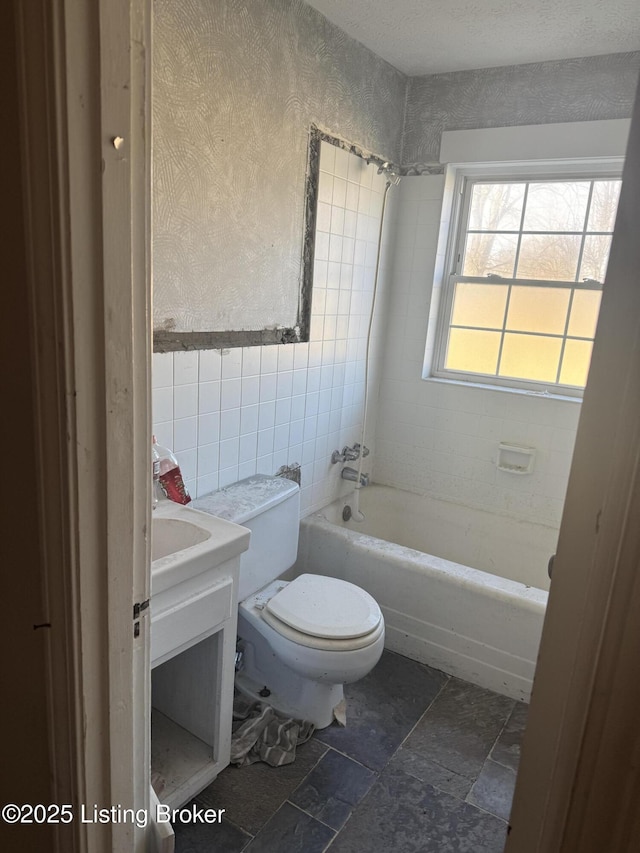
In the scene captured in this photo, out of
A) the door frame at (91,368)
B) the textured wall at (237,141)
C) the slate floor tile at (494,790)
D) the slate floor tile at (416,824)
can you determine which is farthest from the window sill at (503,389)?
the door frame at (91,368)

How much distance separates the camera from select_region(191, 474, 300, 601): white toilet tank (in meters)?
1.86

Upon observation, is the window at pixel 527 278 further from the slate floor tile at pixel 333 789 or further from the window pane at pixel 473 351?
the slate floor tile at pixel 333 789

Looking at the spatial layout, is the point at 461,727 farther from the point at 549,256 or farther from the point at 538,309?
the point at 549,256

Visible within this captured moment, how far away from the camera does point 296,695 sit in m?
1.95

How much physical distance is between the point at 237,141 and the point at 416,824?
2141 millimetres

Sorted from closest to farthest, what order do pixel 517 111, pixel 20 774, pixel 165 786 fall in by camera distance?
pixel 20 774, pixel 165 786, pixel 517 111

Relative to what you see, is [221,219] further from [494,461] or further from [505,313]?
[494,461]

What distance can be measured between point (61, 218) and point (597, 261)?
2.48 m

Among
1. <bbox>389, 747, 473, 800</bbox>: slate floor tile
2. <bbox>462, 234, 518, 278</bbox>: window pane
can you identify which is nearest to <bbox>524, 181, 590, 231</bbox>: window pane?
<bbox>462, 234, 518, 278</bbox>: window pane

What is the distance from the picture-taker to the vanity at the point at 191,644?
1.39 meters

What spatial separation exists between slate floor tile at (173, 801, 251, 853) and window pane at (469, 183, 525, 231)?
265cm

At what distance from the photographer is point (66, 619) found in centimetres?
85

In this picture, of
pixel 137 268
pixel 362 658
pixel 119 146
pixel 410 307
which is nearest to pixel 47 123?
pixel 119 146

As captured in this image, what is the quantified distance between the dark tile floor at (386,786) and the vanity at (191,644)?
0.10 m
